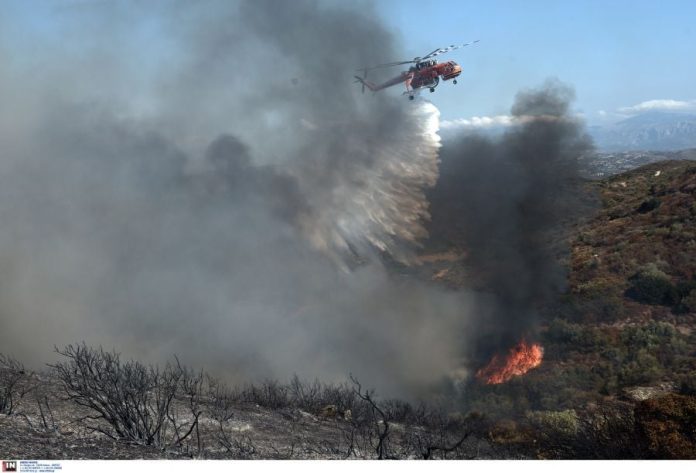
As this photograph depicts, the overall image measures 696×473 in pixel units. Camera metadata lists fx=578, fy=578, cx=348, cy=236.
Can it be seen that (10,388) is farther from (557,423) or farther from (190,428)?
(557,423)

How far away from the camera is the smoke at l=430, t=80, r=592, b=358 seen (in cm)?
2178

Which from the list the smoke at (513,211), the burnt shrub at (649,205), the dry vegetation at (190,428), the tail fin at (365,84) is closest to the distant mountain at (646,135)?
the smoke at (513,211)

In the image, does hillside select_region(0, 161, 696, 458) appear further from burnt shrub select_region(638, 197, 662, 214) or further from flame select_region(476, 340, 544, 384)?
burnt shrub select_region(638, 197, 662, 214)

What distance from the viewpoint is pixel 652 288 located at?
18.8 metres

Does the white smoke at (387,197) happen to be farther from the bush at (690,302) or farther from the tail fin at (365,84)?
the bush at (690,302)

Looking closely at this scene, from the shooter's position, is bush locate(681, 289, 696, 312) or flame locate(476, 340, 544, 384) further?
flame locate(476, 340, 544, 384)

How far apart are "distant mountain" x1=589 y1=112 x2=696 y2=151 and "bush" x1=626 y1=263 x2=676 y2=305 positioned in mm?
4335

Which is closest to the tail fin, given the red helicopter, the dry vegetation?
the red helicopter

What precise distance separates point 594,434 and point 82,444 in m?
7.65

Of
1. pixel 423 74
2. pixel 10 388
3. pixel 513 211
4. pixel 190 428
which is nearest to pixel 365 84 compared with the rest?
pixel 423 74

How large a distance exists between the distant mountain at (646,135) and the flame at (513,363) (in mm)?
7547

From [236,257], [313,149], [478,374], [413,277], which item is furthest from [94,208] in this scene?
[478,374]

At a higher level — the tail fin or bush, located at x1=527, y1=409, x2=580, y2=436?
the tail fin

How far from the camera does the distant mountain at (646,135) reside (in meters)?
19.3
